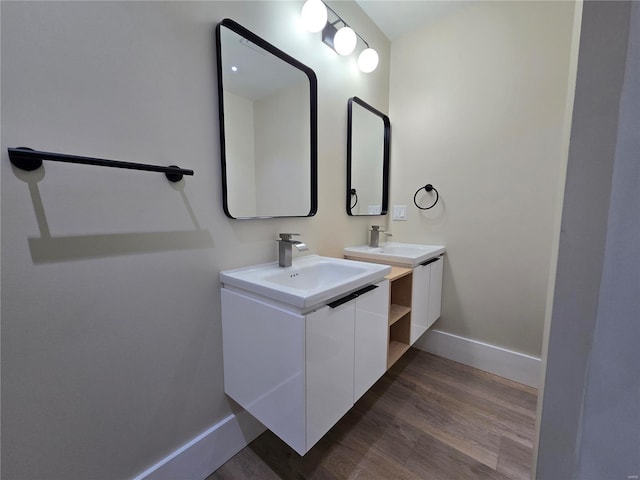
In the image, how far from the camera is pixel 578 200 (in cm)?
42

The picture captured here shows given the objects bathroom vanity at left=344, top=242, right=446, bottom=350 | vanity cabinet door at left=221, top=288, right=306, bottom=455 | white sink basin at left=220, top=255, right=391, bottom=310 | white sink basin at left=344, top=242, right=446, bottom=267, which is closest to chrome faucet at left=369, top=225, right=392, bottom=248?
white sink basin at left=344, top=242, right=446, bottom=267

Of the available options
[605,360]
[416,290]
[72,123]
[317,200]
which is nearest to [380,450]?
[416,290]

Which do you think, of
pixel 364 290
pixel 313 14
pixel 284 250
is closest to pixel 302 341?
pixel 364 290

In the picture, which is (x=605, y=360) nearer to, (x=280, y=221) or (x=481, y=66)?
(x=280, y=221)

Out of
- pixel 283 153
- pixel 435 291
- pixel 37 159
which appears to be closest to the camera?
pixel 37 159

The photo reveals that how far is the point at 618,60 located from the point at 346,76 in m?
1.61

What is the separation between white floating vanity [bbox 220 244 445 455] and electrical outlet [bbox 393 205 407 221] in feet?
3.15

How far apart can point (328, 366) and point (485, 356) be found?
151 cm

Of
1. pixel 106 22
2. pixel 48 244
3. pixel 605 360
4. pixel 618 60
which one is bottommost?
pixel 605 360

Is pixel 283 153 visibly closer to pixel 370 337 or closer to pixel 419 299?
pixel 370 337

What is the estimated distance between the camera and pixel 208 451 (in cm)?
113

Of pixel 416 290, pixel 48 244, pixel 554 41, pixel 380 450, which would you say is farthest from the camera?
pixel 416 290

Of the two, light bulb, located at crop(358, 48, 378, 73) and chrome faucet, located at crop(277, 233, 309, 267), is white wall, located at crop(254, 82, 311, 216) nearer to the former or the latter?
chrome faucet, located at crop(277, 233, 309, 267)

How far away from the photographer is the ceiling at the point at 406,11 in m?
1.75
